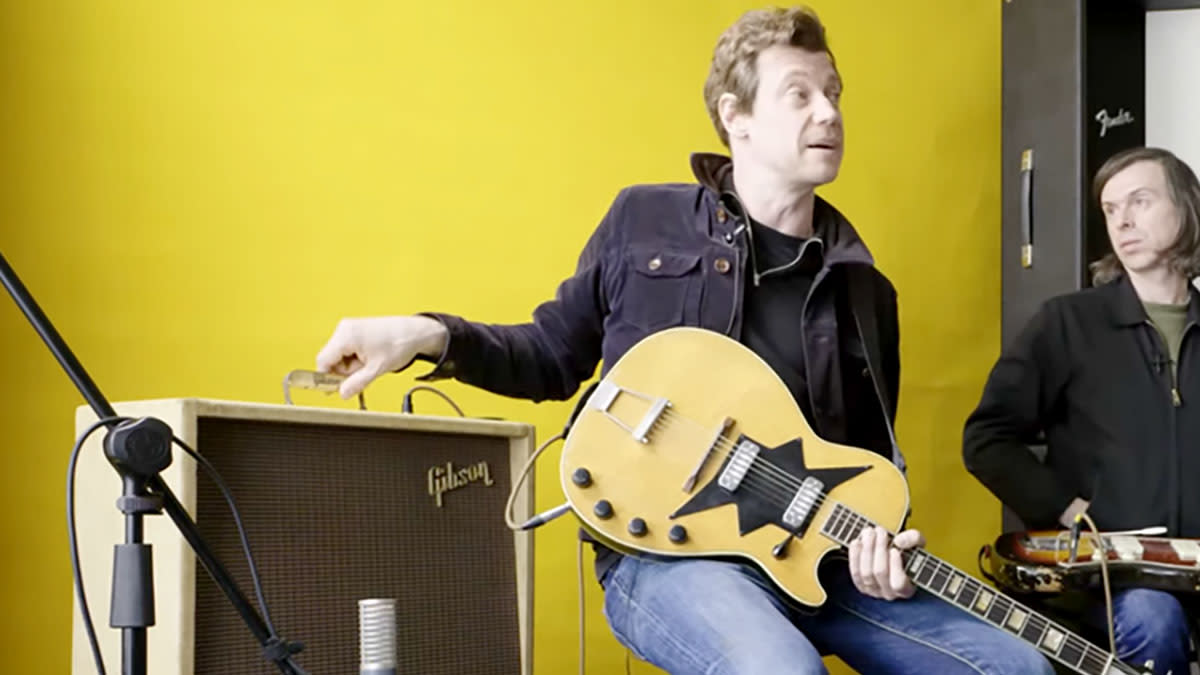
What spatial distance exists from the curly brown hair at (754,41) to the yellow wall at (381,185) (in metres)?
1.03

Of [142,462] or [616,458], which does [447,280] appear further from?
[142,462]

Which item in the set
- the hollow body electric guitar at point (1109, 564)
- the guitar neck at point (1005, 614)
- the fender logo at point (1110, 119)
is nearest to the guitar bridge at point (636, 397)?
the guitar neck at point (1005, 614)

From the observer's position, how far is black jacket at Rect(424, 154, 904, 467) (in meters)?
1.92

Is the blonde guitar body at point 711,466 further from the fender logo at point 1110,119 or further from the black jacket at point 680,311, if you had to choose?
the fender logo at point 1110,119

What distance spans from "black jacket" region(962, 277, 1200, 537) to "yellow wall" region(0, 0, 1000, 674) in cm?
57

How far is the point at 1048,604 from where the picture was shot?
2.30m

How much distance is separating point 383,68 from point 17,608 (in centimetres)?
138

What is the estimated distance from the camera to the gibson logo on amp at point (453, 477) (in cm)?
209

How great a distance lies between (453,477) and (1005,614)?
866 millimetres

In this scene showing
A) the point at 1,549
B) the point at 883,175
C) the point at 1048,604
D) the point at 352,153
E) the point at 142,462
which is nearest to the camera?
the point at 142,462

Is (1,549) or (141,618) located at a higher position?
(141,618)

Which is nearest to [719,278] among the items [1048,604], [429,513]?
[429,513]

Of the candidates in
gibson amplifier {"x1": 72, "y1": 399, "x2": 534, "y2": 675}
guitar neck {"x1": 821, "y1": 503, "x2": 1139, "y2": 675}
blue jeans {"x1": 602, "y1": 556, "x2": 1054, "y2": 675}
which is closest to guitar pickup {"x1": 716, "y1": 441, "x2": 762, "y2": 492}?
blue jeans {"x1": 602, "y1": 556, "x2": 1054, "y2": 675}

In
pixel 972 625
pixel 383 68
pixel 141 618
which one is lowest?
pixel 972 625
